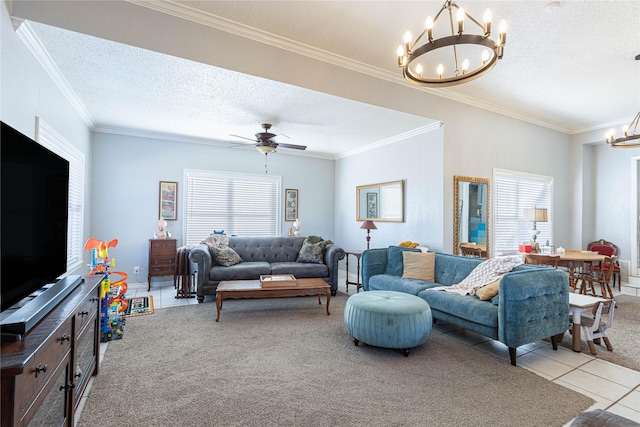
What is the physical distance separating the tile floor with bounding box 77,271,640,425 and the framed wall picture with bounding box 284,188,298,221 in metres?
4.19

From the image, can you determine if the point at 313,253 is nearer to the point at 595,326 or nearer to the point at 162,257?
the point at 162,257

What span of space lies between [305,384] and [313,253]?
10.2ft

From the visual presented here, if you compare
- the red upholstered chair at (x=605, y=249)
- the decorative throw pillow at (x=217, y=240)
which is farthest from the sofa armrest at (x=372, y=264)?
the red upholstered chair at (x=605, y=249)

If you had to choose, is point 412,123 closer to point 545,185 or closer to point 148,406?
point 545,185

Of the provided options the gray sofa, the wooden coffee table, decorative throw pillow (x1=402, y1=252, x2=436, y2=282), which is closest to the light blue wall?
decorative throw pillow (x1=402, y1=252, x2=436, y2=282)

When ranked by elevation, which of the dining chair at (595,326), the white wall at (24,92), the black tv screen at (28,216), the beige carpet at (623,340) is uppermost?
the white wall at (24,92)

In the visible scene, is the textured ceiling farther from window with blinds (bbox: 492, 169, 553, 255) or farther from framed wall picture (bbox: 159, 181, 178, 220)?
window with blinds (bbox: 492, 169, 553, 255)

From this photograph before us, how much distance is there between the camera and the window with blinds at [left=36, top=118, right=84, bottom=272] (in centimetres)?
374

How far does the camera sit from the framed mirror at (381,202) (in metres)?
5.59

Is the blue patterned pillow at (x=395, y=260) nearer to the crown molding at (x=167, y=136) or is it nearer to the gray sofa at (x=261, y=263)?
the gray sofa at (x=261, y=263)

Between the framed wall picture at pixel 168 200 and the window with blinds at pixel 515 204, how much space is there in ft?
19.0

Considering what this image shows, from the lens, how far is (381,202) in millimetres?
6035

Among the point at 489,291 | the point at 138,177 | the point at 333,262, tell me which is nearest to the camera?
the point at 489,291

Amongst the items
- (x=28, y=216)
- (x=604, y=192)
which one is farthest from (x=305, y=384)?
(x=604, y=192)
